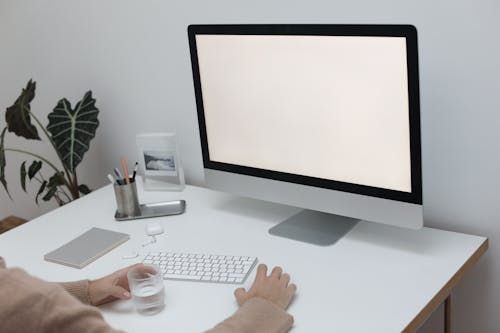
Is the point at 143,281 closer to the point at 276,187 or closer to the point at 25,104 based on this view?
the point at 276,187

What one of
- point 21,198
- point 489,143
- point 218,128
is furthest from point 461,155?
point 21,198

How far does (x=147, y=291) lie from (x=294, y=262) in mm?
334

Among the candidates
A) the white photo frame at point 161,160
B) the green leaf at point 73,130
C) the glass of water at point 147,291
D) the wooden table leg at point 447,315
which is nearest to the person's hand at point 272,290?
the glass of water at point 147,291

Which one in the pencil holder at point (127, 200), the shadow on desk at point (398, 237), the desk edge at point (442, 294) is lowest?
the desk edge at point (442, 294)

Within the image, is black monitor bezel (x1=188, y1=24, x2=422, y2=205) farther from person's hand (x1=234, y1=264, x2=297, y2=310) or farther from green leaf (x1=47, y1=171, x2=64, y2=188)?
green leaf (x1=47, y1=171, x2=64, y2=188)

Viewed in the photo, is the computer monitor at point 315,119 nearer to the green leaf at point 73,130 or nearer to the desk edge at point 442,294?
the desk edge at point 442,294

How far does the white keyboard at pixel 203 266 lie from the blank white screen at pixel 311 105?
0.87ft

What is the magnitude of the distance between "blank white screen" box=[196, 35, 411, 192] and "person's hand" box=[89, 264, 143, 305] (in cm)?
44

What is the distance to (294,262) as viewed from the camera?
1.55 metres

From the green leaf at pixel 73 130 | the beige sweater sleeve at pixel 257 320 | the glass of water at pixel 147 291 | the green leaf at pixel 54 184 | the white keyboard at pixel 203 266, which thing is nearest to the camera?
the beige sweater sleeve at pixel 257 320

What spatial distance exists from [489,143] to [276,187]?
19.7 inches

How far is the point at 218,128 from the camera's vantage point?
178 centimetres

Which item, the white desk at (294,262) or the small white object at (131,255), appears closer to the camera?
the white desk at (294,262)

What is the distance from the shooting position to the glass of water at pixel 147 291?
1408 millimetres
